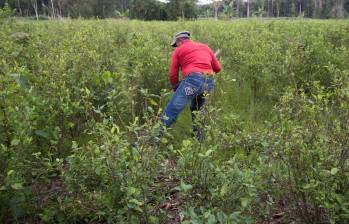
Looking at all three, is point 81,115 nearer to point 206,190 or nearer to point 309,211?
point 206,190

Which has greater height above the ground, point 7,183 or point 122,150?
point 122,150

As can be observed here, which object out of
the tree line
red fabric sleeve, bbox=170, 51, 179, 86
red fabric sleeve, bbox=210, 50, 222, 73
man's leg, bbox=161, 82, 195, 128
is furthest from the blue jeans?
the tree line

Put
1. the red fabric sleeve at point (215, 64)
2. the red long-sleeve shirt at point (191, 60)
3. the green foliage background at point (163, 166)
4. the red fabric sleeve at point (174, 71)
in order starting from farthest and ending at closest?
the red fabric sleeve at point (215, 64)
the red fabric sleeve at point (174, 71)
the red long-sleeve shirt at point (191, 60)
the green foliage background at point (163, 166)

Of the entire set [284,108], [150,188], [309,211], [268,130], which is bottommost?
[309,211]

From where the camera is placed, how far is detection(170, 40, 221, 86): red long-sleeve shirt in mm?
4910

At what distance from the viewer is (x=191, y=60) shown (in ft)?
16.2

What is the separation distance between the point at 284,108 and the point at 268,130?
0.35 m

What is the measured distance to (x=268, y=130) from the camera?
306 cm

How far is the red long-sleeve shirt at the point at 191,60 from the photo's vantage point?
4910 mm

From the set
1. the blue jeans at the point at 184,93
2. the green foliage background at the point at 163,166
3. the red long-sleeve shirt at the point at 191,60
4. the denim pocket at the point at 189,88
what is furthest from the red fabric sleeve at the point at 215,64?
the green foliage background at the point at 163,166

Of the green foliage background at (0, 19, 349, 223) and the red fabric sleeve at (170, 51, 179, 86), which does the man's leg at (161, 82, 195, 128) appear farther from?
the green foliage background at (0, 19, 349, 223)

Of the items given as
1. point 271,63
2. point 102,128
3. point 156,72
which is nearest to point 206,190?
point 102,128

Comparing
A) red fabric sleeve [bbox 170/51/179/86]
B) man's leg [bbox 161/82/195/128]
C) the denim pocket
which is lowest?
man's leg [bbox 161/82/195/128]

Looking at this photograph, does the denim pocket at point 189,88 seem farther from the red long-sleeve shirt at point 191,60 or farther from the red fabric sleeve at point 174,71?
the red fabric sleeve at point 174,71
